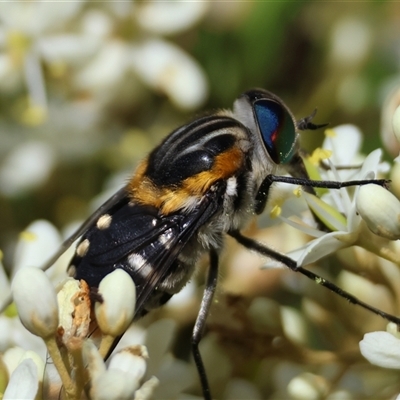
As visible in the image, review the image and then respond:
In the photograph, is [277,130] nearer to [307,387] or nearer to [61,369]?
[307,387]

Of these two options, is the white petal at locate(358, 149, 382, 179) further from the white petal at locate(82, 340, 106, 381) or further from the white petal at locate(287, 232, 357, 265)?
the white petal at locate(82, 340, 106, 381)

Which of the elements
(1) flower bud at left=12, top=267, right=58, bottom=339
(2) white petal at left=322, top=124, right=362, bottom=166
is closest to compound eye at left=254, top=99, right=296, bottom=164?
(2) white petal at left=322, top=124, right=362, bottom=166

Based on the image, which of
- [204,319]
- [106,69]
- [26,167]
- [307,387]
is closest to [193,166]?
[204,319]

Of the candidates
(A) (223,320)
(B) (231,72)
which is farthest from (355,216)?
(B) (231,72)

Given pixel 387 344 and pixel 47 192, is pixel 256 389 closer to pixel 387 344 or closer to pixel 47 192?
pixel 387 344

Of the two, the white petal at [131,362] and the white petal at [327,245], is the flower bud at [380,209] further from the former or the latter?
the white petal at [131,362]
